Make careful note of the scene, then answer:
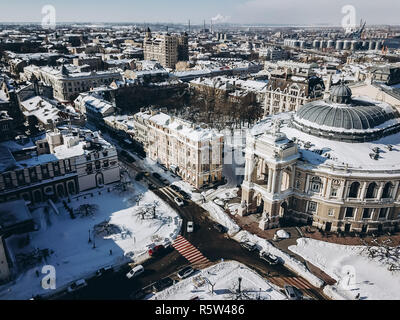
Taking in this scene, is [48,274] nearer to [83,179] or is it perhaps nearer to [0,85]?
[83,179]

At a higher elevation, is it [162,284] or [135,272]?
[135,272]

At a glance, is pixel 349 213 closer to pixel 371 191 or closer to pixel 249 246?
pixel 371 191

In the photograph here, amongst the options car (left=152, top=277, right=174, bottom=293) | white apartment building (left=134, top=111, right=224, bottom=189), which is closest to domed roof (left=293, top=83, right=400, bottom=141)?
white apartment building (left=134, top=111, right=224, bottom=189)

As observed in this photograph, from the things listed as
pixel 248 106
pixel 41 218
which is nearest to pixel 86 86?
pixel 248 106

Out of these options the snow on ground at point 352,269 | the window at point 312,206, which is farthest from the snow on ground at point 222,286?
the window at point 312,206

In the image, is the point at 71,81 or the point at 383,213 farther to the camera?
the point at 71,81

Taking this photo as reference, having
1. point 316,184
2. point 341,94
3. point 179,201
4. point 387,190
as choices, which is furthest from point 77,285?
point 341,94

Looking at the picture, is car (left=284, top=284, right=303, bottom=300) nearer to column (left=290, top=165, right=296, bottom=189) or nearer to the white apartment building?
column (left=290, top=165, right=296, bottom=189)

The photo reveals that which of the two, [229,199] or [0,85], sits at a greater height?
[0,85]
